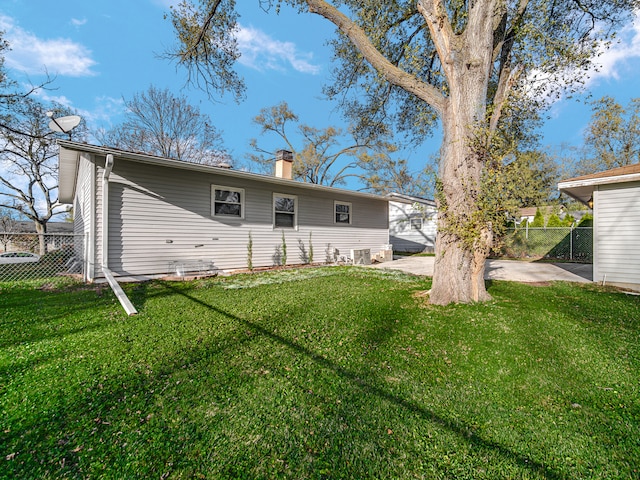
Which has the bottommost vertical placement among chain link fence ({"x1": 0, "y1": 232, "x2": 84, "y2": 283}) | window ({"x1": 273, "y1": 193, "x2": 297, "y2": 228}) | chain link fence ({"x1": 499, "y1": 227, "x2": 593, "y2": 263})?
chain link fence ({"x1": 0, "y1": 232, "x2": 84, "y2": 283})

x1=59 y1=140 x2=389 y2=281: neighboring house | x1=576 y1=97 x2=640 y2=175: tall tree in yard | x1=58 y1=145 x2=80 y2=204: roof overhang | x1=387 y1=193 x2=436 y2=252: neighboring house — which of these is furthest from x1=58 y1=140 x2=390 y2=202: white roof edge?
x1=576 y1=97 x2=640 y2=175: tall tree in yard

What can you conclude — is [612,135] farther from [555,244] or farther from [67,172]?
[67,172]

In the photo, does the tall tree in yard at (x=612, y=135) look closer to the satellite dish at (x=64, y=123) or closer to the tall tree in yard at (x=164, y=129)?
the tall tree in yard at (x=164, y=129)

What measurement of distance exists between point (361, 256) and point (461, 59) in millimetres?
7451

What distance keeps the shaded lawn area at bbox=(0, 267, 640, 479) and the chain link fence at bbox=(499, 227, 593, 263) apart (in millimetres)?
10563

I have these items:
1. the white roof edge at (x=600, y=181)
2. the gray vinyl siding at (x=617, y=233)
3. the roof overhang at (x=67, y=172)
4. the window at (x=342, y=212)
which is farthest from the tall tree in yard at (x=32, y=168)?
the gray vinyl siding at (x=617, y=233)

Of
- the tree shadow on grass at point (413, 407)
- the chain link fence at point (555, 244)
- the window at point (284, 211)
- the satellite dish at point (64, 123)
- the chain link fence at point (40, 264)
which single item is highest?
the satellite dish at point (64, 123)

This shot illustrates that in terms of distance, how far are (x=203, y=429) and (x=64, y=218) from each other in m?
35.4

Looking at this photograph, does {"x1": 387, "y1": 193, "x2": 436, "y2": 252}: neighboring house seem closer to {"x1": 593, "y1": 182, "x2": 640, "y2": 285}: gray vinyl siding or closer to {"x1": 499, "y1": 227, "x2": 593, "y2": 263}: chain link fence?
{"x1": 499, "y1": 227, "x2": 593, "y2": 263}: chain link fence

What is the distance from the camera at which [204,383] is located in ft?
7.69

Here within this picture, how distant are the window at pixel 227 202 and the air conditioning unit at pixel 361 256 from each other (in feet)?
15.2

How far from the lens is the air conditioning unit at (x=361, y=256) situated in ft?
36.1

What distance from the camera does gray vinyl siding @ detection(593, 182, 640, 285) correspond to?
20.6 feet

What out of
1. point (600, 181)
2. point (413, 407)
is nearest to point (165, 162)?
point (413, 407)
